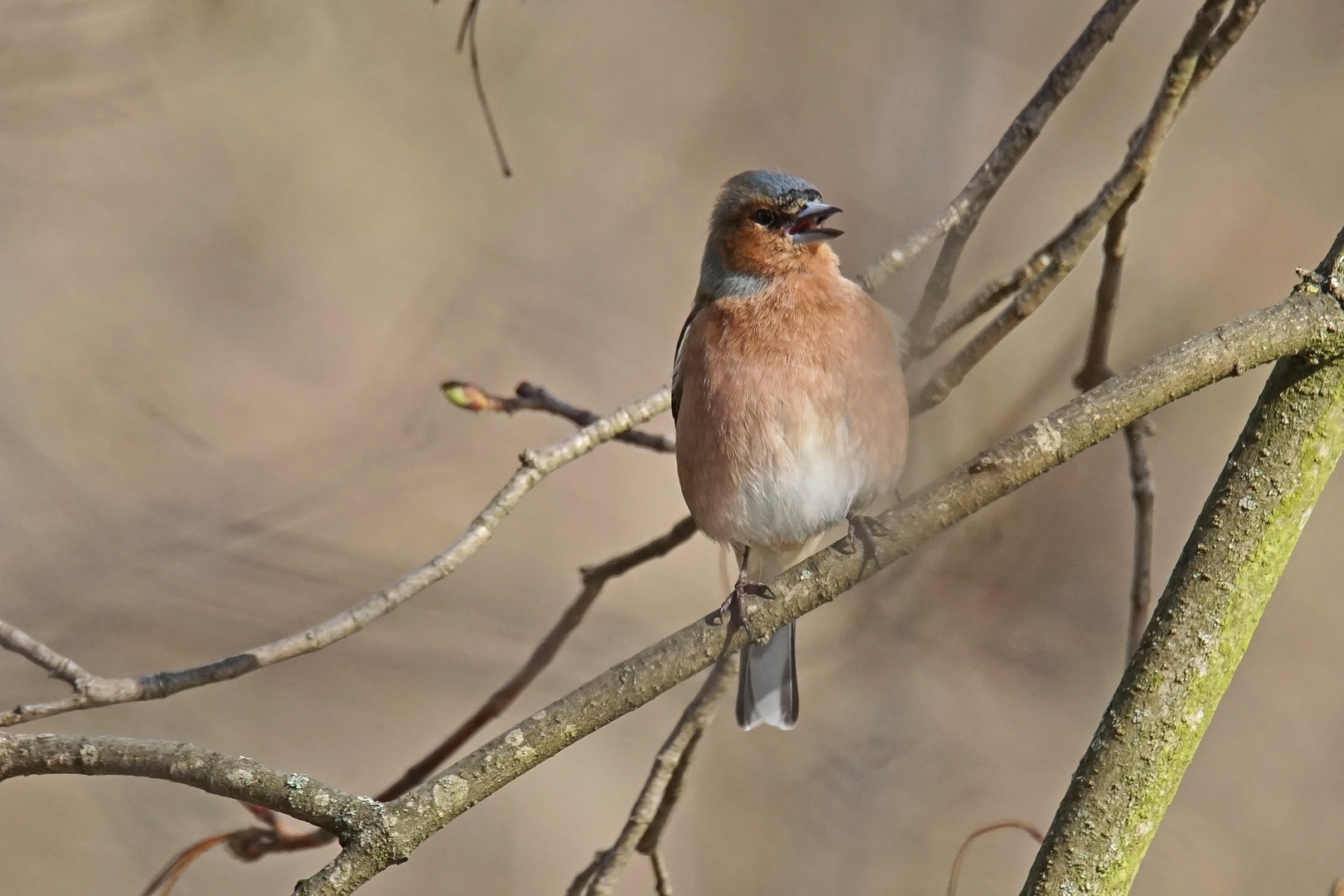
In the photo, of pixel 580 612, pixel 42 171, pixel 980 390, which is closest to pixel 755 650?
pixel 580 612

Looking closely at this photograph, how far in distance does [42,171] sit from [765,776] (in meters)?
4.84

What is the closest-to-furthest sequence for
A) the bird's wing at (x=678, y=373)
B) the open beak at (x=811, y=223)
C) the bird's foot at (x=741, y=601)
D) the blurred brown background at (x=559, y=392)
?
the bird's foot at (x=741, y=601), the open beak at (x=811, y=223), the bird's wing at (x=678, y=373), the blurred brown background at (x=559, y=392)

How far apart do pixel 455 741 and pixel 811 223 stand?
191 cm

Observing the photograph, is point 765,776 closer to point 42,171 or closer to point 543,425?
point 543,425

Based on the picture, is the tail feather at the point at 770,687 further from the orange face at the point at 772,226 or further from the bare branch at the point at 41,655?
the bare branch at the point at 41,655

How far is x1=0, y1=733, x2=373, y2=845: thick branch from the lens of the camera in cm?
213

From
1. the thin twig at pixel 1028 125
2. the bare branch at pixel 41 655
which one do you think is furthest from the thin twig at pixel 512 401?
the bare branch at pixel 41 655

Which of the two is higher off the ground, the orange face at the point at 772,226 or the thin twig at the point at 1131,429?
the orange face at the point at 772,226

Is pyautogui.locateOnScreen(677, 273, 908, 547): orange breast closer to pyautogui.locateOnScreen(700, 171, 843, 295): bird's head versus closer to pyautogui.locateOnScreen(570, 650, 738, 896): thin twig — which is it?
pyautogui.locateOnScreen(700, 171, 843, 295): bird's head

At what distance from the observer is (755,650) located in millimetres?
3906

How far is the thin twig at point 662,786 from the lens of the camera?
293cm

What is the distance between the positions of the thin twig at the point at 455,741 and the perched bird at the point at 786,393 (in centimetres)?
24

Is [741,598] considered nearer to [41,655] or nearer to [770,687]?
[41,655]

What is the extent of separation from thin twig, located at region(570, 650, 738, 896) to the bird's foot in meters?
0.23
